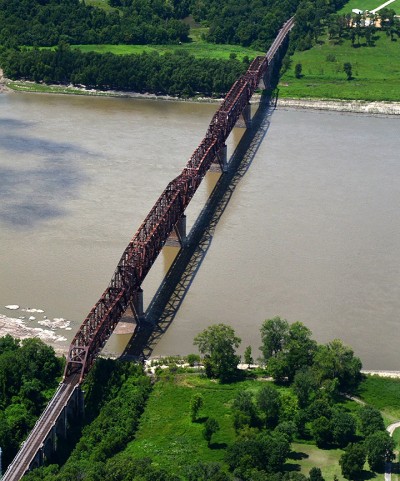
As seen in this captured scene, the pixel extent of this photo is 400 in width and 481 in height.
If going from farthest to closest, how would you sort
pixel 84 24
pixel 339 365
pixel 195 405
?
1. pixel 84 24
2. pixel 339 365
3. pixel 195 405

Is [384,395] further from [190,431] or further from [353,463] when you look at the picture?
[190,431]

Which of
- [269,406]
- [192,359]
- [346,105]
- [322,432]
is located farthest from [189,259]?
[346,105]

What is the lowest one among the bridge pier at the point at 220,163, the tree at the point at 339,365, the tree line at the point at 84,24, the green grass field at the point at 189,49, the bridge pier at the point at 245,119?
the tree at the point at 339,365

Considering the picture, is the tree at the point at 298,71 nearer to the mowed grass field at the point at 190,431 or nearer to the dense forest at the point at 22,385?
the mowed grass field at the point at 190,431

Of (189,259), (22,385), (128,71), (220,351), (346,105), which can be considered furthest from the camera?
(128,71)

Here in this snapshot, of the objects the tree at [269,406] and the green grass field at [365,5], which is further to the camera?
the green grass field at [365,5]

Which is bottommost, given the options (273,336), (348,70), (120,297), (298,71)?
(273,336)

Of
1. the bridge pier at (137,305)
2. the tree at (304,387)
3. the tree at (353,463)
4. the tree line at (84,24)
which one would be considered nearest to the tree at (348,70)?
the tree line at (84,24)

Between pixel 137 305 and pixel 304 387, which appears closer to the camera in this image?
pixel 304 387
